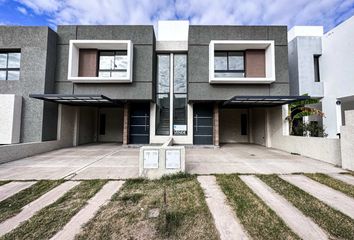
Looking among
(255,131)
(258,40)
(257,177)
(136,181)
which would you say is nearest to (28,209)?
(136,181)

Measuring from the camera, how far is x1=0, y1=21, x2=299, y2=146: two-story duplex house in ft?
32.0

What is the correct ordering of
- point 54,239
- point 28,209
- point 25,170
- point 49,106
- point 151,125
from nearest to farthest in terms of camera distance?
point 54,239, point 28,209, point 25,170, point 49,106, point 151,125

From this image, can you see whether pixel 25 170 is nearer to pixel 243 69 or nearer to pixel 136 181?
pixel 136 181

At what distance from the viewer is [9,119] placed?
9.02 metres

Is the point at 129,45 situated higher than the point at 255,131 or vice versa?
the point at 129,45

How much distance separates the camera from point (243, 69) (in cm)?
1120

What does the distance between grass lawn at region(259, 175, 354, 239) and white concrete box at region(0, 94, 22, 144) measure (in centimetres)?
1310

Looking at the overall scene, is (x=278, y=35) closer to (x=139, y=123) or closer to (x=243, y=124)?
(x=243, y=124)

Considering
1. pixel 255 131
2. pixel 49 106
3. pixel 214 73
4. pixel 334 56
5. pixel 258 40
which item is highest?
pixel 258 40

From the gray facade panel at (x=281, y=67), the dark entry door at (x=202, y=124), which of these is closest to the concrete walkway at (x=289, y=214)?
the dark entry door at (x=202, y=124)

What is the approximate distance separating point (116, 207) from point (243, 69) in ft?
37.0

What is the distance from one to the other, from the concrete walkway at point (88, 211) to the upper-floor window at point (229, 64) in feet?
31.2

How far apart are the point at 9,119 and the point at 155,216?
11040 mm

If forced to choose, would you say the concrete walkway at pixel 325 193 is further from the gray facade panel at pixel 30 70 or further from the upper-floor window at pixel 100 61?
the gray facade panel at pixel 30 70
